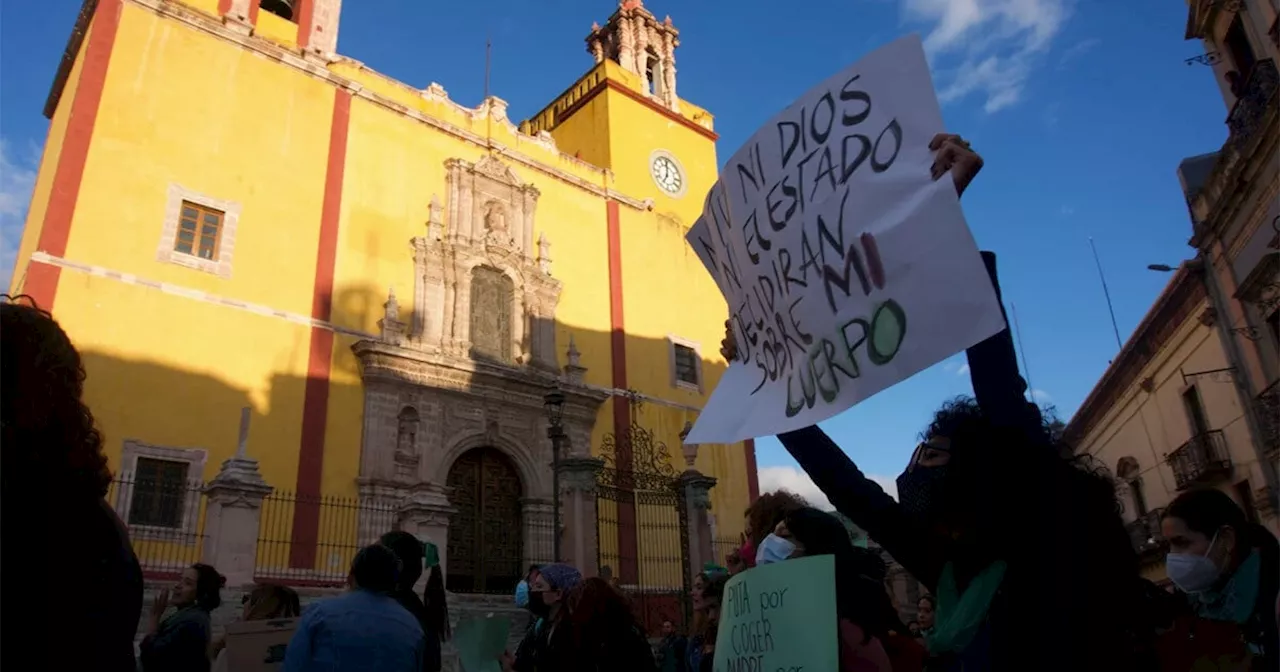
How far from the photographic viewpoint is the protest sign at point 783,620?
2.18 meters

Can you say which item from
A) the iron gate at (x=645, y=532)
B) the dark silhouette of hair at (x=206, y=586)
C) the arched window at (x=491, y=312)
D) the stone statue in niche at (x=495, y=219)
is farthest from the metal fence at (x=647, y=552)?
the dark silhouette of hair at (x=206, y=586)

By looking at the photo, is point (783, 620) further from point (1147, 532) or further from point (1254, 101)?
point (1147, 532)

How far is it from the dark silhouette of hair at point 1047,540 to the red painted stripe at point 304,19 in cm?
1742

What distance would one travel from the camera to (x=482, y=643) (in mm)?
4926

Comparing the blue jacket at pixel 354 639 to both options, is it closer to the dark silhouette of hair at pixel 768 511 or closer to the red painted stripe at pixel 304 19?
the dark silhouette of hair at pixel 768 511

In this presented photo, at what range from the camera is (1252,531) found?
9.07ft

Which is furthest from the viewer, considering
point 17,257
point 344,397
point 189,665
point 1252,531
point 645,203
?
point 645,203

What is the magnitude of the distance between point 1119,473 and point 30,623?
25399 mm

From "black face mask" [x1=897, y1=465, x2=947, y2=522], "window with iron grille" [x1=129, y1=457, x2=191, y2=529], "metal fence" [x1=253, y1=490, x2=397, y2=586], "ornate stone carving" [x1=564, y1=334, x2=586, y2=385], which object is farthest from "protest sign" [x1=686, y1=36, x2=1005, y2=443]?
"ornate stone carving" [x1=564, y1=334, x2=586, y2=385]

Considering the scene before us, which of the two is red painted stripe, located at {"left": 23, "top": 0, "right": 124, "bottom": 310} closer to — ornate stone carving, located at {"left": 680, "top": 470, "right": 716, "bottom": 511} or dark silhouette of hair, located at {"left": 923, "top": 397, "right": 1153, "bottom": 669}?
ornate stone carving, located at {"left": 680, "top": 470, "right": 716, "bottom": 511}

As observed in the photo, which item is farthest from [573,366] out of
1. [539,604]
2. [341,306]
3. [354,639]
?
[354,639]

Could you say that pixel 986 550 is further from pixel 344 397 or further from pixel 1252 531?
pixel 344 397

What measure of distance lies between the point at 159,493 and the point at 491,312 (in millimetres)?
7188

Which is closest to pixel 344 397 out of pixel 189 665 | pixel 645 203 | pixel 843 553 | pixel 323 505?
pixel 323 505
